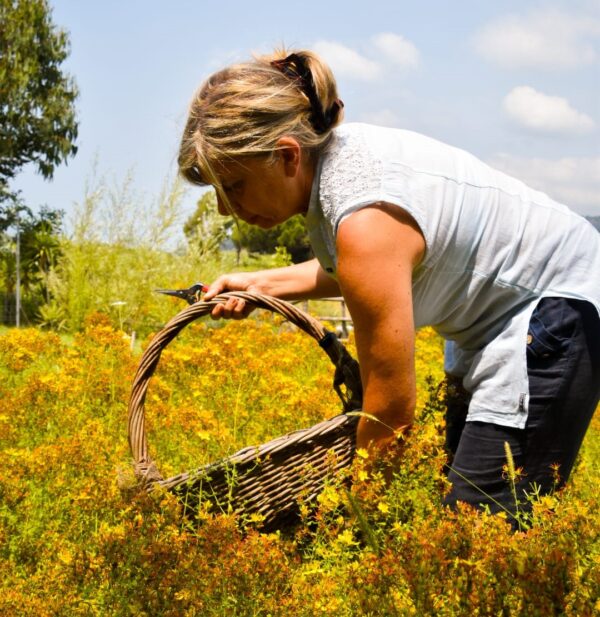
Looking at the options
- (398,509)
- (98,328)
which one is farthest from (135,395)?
(98,328)

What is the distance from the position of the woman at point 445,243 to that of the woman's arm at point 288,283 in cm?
50

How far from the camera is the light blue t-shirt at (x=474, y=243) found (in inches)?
83.8

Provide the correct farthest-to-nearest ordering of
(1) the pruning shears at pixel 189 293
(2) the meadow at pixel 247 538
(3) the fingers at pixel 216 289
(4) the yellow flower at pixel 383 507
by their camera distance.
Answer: (1) the pruning shears at pixel 189 293
(3) the fingers at pixel 216 289
(4) the yellow flower at pixel 383 507
(2) the meadow at pixel 247 538

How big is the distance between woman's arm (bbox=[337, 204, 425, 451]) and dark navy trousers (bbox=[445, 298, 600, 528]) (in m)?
0.27

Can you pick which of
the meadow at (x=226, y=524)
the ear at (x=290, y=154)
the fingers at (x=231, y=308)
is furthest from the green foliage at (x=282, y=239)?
the ear at (x=290, y=154)

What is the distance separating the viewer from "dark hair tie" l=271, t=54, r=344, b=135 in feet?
7.27

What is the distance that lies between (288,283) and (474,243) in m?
0.88

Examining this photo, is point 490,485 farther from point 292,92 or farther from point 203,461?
point 292,92

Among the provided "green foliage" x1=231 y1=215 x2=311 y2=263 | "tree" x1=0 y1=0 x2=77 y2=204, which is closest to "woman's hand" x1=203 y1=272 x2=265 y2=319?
"tree" x1=0 y1=0 x2=77 y2=204

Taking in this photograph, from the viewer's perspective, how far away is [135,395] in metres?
2.45

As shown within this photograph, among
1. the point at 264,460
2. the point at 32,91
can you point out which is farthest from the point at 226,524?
→ the point at 32,91

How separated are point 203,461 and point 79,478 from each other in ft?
1.29

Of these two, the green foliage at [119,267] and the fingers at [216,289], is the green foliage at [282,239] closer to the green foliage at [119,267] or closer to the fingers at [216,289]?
the green foliage at [119,267]

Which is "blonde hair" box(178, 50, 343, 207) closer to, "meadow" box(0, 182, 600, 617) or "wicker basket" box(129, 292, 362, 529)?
"wicker basket" box(129, 292, 362, 529)
